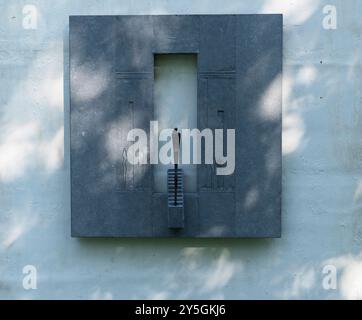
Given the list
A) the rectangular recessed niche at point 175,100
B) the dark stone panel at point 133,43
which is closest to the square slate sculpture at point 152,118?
the dark stone panel at point 133,43

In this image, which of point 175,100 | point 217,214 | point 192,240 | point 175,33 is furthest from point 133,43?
point 192,240

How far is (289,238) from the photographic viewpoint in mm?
6094

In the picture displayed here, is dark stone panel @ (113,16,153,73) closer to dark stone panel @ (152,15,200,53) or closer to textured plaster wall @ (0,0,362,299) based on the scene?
dark stone panel @ (152,15,200,53)

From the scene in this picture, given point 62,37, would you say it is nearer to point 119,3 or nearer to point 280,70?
point 119,3

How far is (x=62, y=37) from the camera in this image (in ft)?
19.7

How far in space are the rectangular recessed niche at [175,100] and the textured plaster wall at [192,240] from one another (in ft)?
2.04

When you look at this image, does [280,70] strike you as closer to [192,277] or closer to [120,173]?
[120,173]

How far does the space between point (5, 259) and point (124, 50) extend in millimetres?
2879

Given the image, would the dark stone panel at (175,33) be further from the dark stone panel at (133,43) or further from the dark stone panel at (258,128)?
the dark stone panel at (258,128)

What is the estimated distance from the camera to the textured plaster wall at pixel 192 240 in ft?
19.6

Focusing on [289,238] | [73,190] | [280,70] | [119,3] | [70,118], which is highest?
[119,3]

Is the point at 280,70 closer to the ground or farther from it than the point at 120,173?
farther from it

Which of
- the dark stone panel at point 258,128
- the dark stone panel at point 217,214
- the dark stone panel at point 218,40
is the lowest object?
the dark stone panel at point 217,214

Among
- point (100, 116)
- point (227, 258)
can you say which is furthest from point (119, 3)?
point (227, 258)
